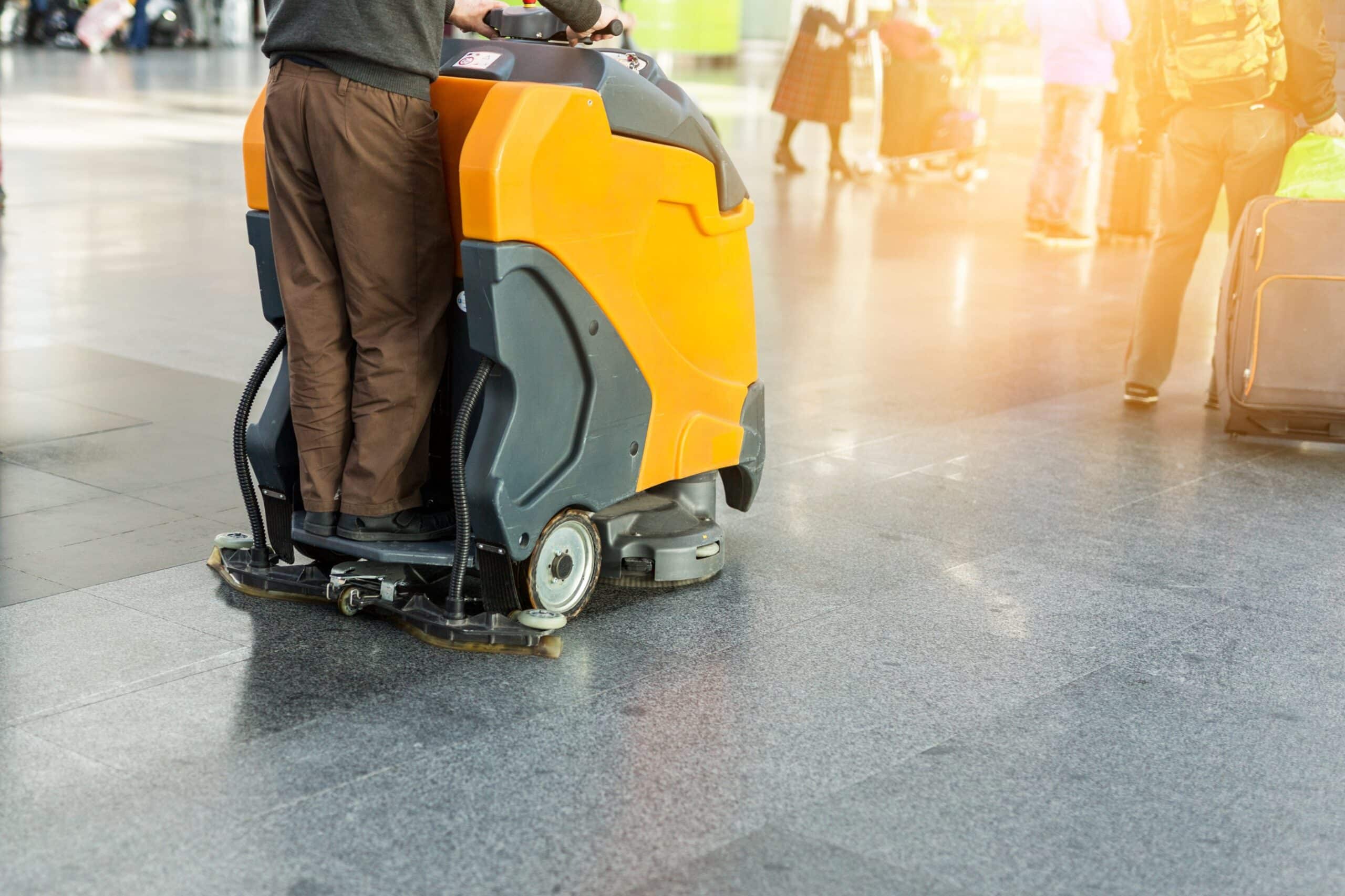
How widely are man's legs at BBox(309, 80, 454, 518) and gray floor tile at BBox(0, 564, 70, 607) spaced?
0.66m

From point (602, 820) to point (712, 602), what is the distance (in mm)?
998

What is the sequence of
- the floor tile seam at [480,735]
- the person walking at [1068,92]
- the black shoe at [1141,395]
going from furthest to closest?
the person walking at [1068,92], the black shoe at [1141,395], the floor tile seam at [480,735]

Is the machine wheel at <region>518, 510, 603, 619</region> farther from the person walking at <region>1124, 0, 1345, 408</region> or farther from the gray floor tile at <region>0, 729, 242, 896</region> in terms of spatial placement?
the person walking at <region>1124, 0, 1345, 408</region>

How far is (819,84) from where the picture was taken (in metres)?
11.2

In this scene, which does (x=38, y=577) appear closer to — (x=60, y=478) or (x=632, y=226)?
(x=60, y=478)

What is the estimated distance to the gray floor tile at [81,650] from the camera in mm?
2615

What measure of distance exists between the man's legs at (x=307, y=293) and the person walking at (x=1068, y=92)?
6263 mm


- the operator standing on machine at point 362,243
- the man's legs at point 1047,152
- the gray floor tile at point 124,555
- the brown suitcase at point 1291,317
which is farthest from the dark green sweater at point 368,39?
the man's legs at point 1047,152

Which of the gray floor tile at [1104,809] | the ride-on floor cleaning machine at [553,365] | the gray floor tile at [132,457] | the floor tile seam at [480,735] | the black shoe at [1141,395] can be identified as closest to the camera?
the gray floor tile at [1104,809]

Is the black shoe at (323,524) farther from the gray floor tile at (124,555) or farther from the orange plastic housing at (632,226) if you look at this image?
the orange plastic housing at (632,226)

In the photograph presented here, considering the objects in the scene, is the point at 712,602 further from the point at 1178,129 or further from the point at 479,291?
the point at 1178,129

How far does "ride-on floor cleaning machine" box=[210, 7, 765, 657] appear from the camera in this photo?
273cm

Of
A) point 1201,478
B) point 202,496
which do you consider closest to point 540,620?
point 202,496

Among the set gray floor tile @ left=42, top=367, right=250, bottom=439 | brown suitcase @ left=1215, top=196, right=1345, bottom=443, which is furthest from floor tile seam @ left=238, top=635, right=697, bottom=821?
brown suitcase @ left=1215, top=196, right=1345, bottom=443
